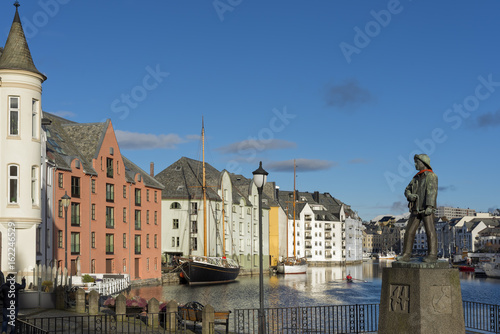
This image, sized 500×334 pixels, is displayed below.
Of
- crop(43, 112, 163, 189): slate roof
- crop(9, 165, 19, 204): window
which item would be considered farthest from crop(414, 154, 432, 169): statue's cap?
crop(43, 112, 163, 189): slate roof

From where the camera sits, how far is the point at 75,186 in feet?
200

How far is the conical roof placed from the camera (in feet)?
105

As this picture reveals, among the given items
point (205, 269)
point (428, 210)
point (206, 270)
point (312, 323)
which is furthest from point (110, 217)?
point (428, 210)

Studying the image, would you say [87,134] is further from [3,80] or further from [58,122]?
[3,80]

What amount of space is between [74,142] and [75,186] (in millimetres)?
7565

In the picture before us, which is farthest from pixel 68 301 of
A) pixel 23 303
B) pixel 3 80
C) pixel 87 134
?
pixel 87 134

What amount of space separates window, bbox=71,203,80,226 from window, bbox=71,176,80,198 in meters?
0.98

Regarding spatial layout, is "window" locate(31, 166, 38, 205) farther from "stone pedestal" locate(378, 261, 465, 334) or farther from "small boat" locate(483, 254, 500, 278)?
"small boat" locate(483, 254, 500, 278)

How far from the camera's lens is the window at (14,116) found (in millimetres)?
31844

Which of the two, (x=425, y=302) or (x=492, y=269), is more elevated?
(x=425, y=302)

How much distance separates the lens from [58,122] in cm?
7050

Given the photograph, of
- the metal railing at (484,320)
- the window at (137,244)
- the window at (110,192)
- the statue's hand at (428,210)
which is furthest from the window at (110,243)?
the statue's hand at (428,210)

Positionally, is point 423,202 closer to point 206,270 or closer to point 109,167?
point 109,167

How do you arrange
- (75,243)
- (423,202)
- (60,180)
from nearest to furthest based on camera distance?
(423,202) → (60,180) → (75,243)
